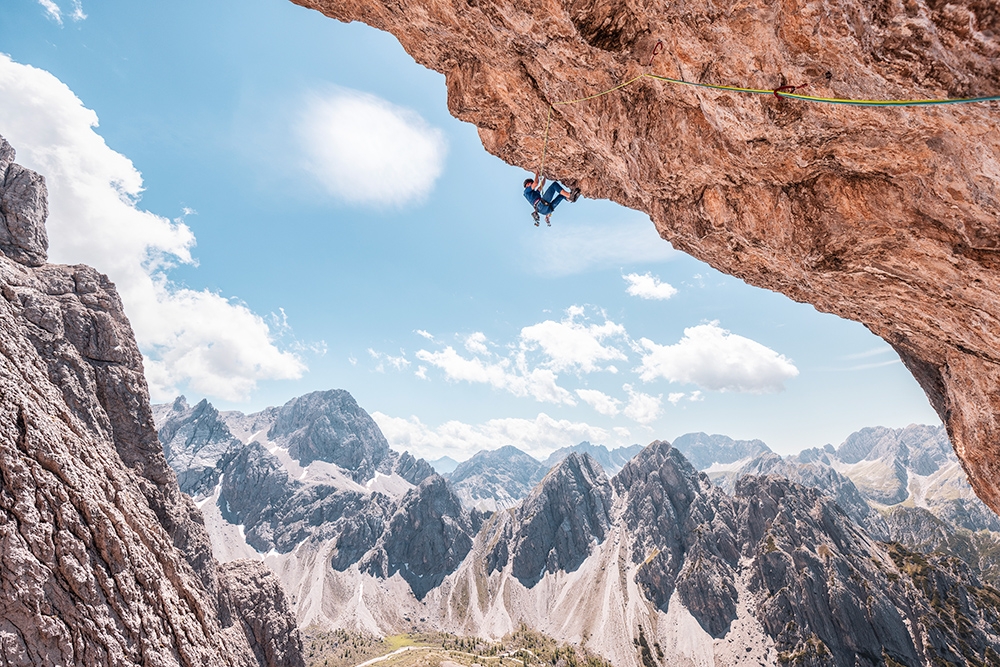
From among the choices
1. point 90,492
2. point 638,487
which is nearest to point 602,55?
point 90,492

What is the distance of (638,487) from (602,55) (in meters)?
208

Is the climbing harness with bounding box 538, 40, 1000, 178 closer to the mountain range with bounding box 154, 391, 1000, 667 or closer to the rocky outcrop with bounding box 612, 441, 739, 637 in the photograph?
the mountain range with bounding box 154, 391, 1000, 667

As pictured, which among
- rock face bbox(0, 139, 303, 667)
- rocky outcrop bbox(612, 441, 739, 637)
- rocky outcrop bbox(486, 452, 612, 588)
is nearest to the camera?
rock face bbox(0, 139, 303, 667)

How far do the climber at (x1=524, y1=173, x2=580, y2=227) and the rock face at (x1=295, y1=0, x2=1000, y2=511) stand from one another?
0.84 metres

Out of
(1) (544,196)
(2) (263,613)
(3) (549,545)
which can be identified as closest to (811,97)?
(1) (544,196)

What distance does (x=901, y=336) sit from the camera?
14969 millimetres

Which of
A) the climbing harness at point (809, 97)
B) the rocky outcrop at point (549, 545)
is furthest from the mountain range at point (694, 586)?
the climbing harness at point (809, 97)

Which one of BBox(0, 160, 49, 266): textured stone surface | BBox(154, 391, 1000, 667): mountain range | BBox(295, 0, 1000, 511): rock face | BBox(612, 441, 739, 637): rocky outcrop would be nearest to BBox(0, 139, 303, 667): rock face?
BBox(0, 160, 49, 266): textured stone surface

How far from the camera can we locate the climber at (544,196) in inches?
706

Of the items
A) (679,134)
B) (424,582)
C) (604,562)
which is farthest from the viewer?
(424,582)

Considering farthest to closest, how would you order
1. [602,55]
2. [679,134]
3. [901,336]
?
[901,336]
[679,134]
[602,55]

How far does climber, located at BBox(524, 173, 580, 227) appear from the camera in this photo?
17922 millimetres

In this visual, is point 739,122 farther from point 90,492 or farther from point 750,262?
point 90,492

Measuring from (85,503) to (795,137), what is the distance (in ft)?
104
